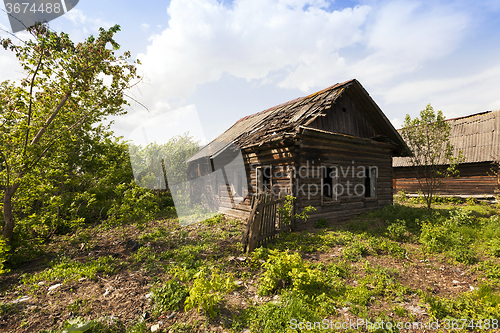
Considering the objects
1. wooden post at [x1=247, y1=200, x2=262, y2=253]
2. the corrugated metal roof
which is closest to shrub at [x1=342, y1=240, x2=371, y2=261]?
wooden post at [x1=247, y1=200, x2=262, y2=253]

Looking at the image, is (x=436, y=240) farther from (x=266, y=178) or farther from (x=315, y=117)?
(x=266, y=178)

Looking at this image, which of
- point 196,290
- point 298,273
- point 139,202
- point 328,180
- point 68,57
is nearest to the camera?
point 196,290

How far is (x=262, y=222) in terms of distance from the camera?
6570mm

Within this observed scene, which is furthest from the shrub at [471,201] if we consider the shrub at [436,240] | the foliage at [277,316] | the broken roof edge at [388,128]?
the foliage at [277,316]

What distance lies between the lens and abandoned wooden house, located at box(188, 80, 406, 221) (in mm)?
8812

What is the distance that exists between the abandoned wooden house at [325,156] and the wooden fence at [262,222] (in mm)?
1395

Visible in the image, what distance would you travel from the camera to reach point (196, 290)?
133 inches

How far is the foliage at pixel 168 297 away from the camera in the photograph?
12.2 ft

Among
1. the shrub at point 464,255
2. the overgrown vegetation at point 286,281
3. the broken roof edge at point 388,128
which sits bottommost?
the overgrown vegetation at point 286,281

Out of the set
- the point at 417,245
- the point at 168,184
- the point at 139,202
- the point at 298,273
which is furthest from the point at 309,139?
the point at 168,184

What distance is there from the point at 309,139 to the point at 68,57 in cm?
816

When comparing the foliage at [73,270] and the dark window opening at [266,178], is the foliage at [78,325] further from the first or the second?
the dark window opening at [266,178]

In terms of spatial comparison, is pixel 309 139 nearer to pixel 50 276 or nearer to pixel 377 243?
pixel 377 243

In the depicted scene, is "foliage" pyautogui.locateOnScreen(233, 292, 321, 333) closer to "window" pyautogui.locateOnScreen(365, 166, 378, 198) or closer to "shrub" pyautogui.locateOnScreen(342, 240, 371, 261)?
"shrub" pyautogui.locateOnScreen(342, 240, 371, 261)
